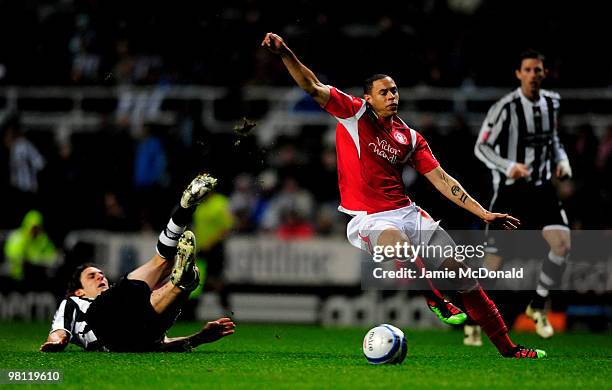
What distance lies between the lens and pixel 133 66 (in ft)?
59.1

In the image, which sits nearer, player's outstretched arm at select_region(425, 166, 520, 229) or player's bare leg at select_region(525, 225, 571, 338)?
player's outstretched arm at select_region(425, 166, 520, 229)

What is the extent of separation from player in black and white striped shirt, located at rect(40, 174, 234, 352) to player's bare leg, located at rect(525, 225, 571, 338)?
3490 millimetres

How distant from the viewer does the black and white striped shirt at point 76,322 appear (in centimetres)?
895

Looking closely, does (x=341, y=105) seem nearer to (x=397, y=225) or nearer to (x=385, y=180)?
(x=385, y=180)

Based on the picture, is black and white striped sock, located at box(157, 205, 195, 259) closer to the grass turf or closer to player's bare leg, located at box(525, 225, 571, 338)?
the grass turf

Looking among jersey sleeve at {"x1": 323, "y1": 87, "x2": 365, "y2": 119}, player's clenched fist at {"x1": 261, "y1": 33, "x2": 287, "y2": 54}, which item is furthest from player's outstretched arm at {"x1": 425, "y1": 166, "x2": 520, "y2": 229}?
player's clenched fist at {"x1": 261, "y1": 33, "x2": 287, "y2": 54}

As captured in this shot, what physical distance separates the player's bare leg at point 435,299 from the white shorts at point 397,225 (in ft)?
0.30

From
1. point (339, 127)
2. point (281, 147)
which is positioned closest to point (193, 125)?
point (281, 147)

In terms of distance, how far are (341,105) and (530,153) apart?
301cm

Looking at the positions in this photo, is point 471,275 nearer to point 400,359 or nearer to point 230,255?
point 400,359

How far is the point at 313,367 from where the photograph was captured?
26.0 feet

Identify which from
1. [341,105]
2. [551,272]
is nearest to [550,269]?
[551,272]

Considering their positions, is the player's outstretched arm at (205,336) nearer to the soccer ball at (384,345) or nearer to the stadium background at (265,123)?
the soccer ball at (384,345)

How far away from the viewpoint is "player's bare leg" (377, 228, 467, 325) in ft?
26.4
